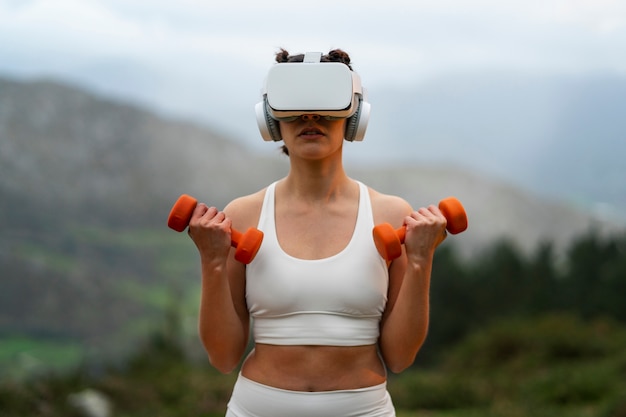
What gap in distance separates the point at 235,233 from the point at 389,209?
60cm

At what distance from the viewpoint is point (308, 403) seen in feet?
9.77

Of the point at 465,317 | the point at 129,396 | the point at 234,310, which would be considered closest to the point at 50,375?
the point at 129,396

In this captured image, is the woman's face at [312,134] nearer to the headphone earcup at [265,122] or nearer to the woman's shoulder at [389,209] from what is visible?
the headphone earcup at [265,122]

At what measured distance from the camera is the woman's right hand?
118 inches

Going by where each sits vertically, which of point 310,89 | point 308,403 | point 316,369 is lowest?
point 308,403

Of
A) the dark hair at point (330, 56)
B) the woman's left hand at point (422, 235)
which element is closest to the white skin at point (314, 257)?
the woman's left hand at point (422, 235)

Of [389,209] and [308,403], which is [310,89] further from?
[308,403]

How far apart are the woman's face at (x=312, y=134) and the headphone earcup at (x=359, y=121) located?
5 centimetres

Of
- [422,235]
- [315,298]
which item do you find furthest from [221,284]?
[422,235]

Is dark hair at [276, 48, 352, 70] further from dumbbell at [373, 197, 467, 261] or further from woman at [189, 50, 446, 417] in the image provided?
dumbbell at [373, 197, 467, 261]

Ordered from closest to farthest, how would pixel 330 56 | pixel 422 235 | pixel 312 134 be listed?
pixel 422 235 → pixel 312 134 → pixel 330 56

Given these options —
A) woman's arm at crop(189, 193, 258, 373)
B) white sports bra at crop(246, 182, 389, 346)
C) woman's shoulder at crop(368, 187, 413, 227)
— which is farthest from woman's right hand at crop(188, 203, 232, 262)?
woman's shoulder at crop(368, 187, 413, 227)

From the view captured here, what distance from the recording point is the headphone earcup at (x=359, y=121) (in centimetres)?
314

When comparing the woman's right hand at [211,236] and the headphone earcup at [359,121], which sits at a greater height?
the headphone earcup at [359,121]
